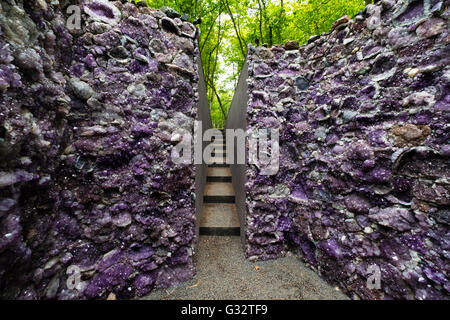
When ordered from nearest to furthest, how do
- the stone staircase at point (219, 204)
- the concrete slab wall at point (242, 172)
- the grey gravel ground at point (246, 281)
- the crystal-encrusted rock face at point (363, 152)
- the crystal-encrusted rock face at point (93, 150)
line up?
1. the crystal-encrusted rock face at point (93, 150)
2. the crystal-encrusted rock face at point (363, 152)
3. the grey gravel ground at point (246, 281)
4. the concrete slab wall at point (242, 172)
5. the stone staircase at point (219, 204)

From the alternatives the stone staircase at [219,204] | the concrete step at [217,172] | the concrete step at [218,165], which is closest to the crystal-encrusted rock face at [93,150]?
the stone staircase at [219,204]

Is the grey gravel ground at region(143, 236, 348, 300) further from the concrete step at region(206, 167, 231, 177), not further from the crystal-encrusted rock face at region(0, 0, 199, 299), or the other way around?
the concrete step at region(206, 167, 231, 177)

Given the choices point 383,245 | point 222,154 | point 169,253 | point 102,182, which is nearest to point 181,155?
point 102,182

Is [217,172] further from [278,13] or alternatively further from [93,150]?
[278,13]

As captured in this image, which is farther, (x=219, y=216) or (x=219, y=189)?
(x=219, y=189)

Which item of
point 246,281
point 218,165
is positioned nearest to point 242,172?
point 246,281

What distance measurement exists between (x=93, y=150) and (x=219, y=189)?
215 centimetres

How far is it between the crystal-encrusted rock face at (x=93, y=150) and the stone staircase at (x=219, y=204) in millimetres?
645

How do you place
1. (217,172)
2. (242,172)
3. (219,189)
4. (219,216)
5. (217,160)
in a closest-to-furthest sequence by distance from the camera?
(242,172)
(219,216)
(219,189)
(217,172)
(217,160)

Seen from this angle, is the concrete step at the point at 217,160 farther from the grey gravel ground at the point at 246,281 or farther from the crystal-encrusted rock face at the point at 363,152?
the grey gravel ground at the point at 246,281

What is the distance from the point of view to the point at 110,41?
143cm

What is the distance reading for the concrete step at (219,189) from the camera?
2959mm

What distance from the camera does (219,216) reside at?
2.50m
